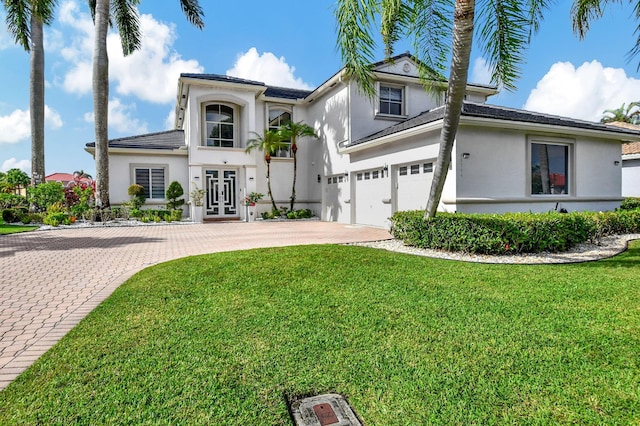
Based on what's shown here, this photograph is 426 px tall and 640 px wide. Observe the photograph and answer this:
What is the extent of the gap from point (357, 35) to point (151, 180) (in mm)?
16702

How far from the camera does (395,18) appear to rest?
28.9 ft

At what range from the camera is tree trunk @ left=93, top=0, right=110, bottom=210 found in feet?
56.6

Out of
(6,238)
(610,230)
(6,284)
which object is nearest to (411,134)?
(610,230)

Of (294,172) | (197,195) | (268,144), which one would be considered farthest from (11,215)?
(294,172)

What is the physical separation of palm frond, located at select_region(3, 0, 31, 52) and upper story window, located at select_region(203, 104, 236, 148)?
1159 centimetres

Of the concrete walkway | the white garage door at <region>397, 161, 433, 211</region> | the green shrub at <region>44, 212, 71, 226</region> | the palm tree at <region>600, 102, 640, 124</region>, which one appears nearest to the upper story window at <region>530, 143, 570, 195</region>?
the white garage door at <region>397, 161, 433, 211</region>

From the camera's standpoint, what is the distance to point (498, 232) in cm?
830

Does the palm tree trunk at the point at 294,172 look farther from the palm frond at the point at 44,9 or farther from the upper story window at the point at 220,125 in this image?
the palm frond at the point at 44,9

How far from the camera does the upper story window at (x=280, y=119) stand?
2198 centimetres

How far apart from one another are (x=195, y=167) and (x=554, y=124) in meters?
16.9

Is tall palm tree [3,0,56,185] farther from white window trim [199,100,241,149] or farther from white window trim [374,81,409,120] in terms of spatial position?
white window trim [374,81,409,120]

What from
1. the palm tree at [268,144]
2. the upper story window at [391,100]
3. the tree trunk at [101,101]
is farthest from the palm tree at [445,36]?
the tree trunk at [101,101]

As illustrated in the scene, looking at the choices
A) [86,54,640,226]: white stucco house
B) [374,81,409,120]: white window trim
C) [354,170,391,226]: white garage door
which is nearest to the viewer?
[86,54,640,226]: white stucco house

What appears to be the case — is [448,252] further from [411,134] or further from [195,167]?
[195,167]
